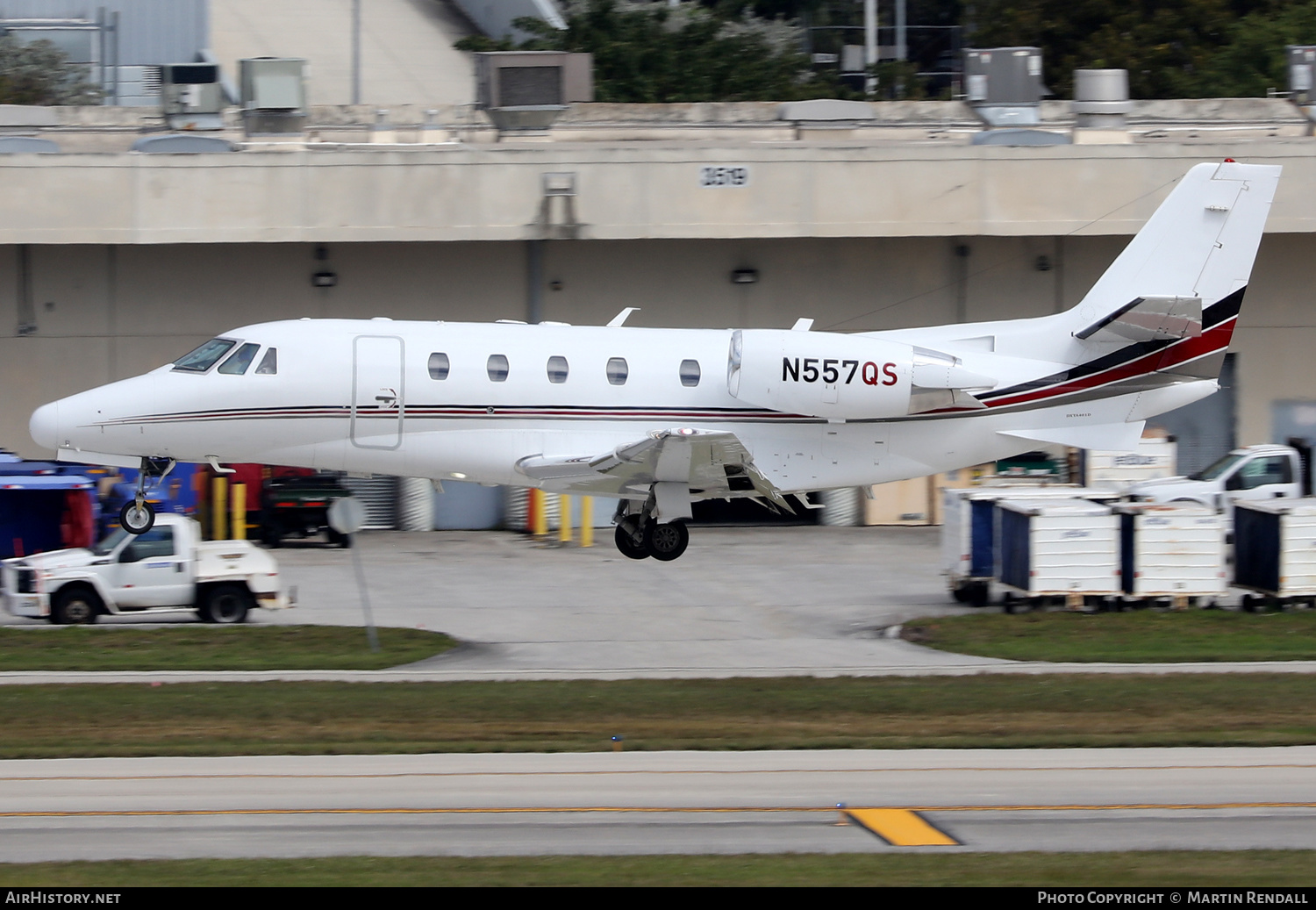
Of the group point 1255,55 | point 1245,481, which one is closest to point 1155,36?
point 1255,55

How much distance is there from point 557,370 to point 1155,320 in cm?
802

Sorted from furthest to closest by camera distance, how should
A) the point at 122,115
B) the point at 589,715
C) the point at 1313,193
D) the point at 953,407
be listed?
the point at 122,115, the point at 1313,193, the point at 953,407, the point at 589,715

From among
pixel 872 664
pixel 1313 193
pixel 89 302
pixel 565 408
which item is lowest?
pixel 872 664

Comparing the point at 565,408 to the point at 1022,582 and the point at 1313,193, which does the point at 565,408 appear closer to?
the point at 1022,582

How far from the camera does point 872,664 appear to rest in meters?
24.3

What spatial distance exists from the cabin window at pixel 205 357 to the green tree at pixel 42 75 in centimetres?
3447

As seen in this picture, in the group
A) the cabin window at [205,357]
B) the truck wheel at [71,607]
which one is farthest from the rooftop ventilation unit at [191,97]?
the cabin window at [205,357]

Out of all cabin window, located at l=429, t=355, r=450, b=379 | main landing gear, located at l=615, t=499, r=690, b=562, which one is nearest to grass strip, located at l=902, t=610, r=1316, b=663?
main landing gear, located at l=615, t=499, r=690, b=562

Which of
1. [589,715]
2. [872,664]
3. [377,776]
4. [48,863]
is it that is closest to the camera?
[48,863]

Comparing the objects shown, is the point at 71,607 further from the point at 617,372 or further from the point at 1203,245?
the point at 1203,245

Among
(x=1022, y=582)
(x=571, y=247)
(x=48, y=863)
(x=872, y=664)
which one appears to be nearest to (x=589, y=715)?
(x=872, y=664)

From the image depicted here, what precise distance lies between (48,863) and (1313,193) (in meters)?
30.7

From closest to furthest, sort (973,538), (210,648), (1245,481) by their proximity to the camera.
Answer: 1. (210,648)
2. (973,538)
3. (1245,481)

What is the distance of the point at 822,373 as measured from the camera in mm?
20250
